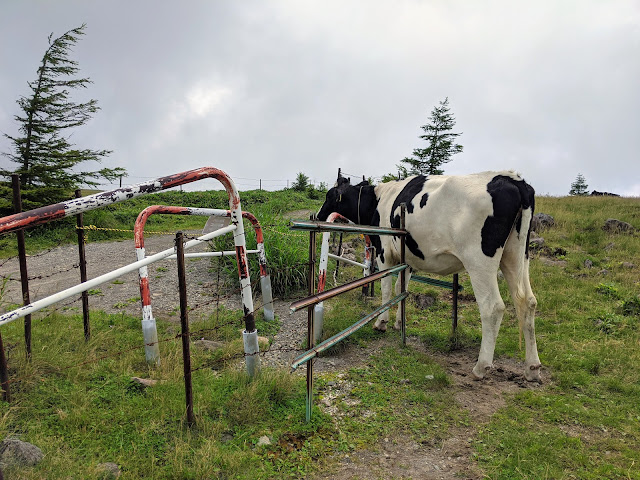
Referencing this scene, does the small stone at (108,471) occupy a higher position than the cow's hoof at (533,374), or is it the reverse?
the small stone at (108,471)

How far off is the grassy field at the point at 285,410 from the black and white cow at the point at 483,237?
0.69 m

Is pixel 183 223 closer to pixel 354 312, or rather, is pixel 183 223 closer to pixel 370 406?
pixel 354 312

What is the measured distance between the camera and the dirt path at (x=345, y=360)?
2.73 metres

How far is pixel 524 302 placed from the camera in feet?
14.2

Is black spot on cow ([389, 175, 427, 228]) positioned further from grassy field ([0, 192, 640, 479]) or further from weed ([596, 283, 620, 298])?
weed ([596, 283, 620, 298])

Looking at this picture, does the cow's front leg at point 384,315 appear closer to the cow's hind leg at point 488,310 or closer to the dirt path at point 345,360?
the dirt path at point 345,360

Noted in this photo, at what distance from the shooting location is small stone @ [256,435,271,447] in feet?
9.07

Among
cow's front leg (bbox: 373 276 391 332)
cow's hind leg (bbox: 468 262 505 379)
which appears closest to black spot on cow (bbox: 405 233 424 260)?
cow's front leg (bbox: 373 276 391 332)

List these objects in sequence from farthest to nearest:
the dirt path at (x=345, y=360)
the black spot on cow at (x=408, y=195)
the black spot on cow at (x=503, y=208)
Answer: the black spot on cow at (x=408, y=195), the black spot on cow at (x=503, y=208), the dirt path at (x=345, y=360)

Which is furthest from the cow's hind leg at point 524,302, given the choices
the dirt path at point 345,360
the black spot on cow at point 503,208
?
the black spot on cow at point 503,208

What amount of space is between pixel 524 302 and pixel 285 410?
2.95 m

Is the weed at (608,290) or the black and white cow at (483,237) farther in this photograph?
the weed at (608,290)

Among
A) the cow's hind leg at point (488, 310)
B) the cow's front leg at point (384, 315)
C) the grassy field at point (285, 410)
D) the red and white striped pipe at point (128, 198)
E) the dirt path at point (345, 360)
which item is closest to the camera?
the red and white striped pipe at point (128, 198)

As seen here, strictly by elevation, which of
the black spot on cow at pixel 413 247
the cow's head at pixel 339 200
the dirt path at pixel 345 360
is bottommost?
the dirt path at pixel 345 360
